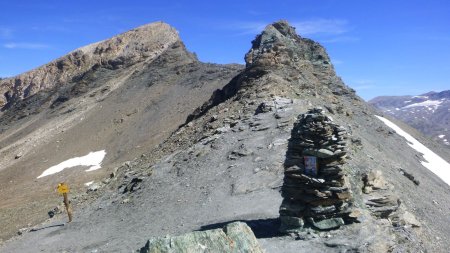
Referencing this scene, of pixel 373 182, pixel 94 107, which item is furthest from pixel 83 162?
pixel 373 182

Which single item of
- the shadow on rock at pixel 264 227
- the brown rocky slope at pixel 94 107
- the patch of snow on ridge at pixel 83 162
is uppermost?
the brown rocky slope at pixel 94 107

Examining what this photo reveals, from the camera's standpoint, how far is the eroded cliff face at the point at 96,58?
300 feet

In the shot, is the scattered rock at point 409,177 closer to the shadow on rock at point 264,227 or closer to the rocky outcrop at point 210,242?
the shadow on rock at point 264,227

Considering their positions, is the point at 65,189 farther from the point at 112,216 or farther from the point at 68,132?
the point at 68,132

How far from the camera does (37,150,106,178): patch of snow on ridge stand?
176 feet

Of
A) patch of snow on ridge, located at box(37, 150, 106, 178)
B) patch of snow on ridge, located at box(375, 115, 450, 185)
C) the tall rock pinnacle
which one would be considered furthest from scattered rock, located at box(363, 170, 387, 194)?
patch of snow on ridge, located at box(37, 150, 106, 178)

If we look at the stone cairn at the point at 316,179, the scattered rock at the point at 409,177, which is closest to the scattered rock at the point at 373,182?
the stone cairn at the point at 316,179

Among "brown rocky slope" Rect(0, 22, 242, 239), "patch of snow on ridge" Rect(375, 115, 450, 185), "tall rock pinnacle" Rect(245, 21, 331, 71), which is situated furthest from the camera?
"brown rocky slope" Rect(0, 22, 242, 239)

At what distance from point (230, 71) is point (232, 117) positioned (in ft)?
130

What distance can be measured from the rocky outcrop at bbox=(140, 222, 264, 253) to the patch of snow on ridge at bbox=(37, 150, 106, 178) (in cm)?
4327

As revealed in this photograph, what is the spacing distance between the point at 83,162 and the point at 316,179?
43.7 meters

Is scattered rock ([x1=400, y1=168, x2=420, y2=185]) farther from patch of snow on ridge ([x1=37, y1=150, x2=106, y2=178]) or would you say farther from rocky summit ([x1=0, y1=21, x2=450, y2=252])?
patch of snow on ridge ([x1=37, y1=150, x2=106, y2=178])

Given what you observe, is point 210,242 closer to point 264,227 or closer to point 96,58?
point 264,227

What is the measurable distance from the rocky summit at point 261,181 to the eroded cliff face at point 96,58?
3218 cm
